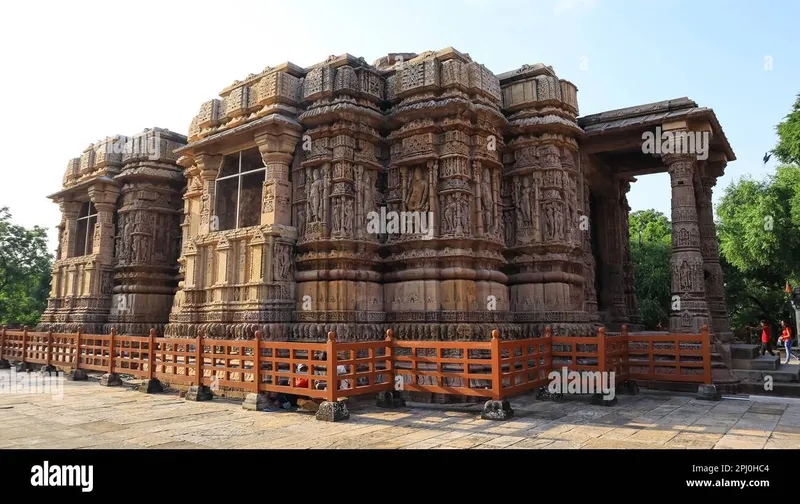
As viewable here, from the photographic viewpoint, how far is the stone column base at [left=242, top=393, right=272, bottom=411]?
8531mm

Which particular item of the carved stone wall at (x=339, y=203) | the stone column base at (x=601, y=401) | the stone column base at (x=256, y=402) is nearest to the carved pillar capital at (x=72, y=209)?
the carved stone wall at (x=339, y=203)

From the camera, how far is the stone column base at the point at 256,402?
853 centimetres

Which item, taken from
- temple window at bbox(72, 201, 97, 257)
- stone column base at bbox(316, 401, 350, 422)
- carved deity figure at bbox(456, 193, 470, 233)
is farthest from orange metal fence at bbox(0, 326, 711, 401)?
temple window at bbox(72, 201, 97, 257)

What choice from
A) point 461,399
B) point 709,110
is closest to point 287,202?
point 461,399

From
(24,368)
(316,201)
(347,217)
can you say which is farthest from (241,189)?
(24,368)

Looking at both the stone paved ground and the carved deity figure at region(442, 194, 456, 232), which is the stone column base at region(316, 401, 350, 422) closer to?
the stone paved ground

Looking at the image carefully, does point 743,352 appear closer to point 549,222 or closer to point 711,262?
point 711,262

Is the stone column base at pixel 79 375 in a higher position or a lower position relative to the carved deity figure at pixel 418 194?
lower

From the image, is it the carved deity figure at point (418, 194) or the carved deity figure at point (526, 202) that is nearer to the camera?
the carved deity figure at point (418, 194)

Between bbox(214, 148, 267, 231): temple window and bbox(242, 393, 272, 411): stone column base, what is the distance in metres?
4.97

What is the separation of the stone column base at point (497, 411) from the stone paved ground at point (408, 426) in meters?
0.12

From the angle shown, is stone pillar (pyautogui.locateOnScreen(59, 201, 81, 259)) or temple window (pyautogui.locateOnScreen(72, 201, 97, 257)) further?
stone pillar (pyautogui.locateOnScreen(59, 201, 81, 259))

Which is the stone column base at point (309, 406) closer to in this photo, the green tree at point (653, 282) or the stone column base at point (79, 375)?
the stone column base at point (79, 375)

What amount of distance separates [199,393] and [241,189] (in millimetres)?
4981
